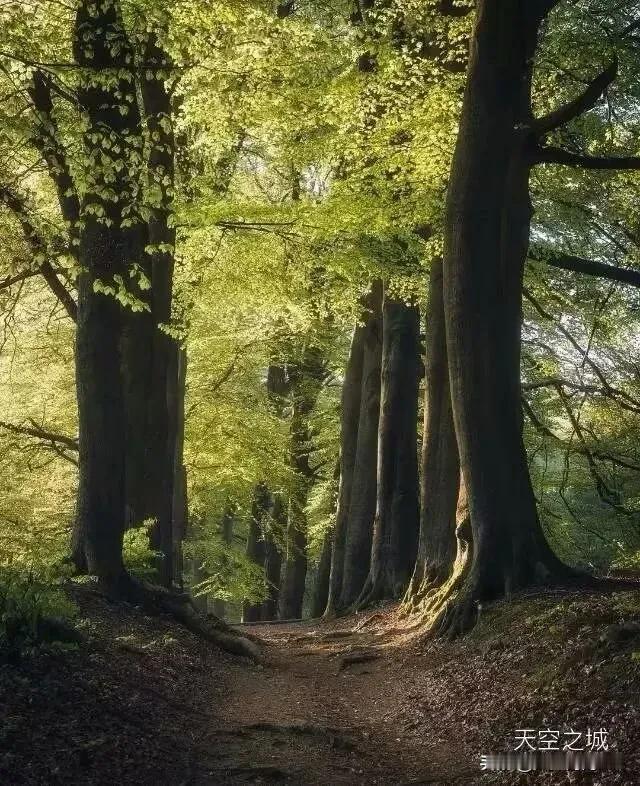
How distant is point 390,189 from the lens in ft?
47.0

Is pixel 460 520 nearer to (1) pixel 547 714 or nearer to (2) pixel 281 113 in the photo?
(1) pixel 547 714

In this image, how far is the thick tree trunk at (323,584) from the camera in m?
26.6

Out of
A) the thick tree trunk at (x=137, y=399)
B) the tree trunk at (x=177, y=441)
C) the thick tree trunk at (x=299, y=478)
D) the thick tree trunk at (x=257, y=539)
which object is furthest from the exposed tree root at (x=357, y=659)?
the thick tree trunk at (x=257, y=539)

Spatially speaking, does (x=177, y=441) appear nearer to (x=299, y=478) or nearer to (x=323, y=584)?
(x=299, y=478)

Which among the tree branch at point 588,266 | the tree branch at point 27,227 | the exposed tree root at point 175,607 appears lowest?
the exposed tree root at point 175,607

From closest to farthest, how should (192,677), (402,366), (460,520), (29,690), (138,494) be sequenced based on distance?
(29,690)
(192,677)
(460,520)
(138,494)
(402,366)

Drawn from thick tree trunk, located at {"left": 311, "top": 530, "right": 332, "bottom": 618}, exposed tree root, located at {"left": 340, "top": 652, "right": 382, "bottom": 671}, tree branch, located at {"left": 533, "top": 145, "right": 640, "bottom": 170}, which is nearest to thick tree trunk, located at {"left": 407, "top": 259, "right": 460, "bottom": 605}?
exposed tree root, located at {"left": 340, "top": 652, "right": 382, "bottom": 671}

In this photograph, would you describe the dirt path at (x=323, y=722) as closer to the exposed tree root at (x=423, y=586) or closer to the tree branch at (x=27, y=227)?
the exposed tree root at (x=423, y=586)

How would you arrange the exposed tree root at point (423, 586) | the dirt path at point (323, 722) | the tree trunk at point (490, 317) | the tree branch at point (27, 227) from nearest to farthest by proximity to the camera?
1. the dirt path at point (323, 722)
2. the tree branch at point (27, 227)
3. the tree trunk at point (490, 317)
4. the exposed tree root at point (423, 586)

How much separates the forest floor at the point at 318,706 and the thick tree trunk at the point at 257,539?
60.8 ft

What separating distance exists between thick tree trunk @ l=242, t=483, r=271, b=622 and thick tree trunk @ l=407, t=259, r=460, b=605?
613 inches

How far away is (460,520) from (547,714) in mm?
5529

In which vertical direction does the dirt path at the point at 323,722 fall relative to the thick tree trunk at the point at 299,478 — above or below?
below

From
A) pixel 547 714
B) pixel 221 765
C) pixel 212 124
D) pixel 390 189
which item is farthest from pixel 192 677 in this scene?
pixel 212 124
